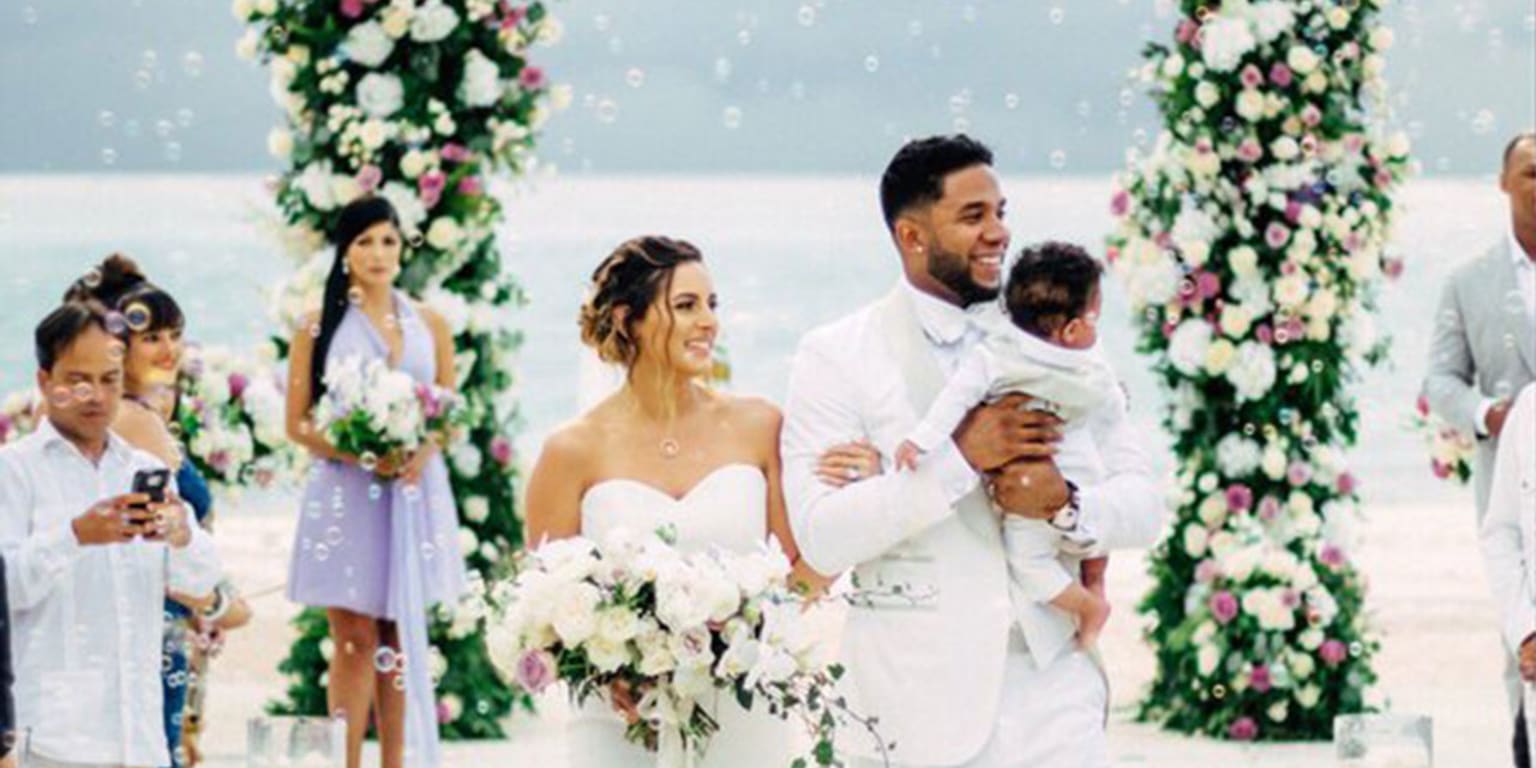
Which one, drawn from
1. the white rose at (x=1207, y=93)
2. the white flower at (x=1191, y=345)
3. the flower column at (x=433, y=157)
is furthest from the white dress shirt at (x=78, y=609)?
the white rose at (x=1207, y=93)

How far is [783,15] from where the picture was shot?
37688 millimetres

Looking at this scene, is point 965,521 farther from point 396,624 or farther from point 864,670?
point 396,624

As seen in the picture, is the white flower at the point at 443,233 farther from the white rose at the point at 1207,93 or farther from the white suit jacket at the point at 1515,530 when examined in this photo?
the white suit jacket at the point at 1515,530

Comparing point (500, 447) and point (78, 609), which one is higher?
→ point (500, 447)

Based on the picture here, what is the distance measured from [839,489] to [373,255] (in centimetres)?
391

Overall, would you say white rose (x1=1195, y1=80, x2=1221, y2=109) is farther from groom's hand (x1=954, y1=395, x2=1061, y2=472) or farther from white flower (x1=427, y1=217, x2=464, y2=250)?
groom's hand (x1=954, y1=395, x2=1061, y2=472)

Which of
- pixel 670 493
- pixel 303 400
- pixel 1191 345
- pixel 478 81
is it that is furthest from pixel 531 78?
pixel 670 493

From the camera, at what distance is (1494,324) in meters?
7.12

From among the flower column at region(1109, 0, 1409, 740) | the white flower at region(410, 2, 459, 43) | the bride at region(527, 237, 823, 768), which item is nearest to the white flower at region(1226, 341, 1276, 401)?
the flower column at region(1109, 0, 1409, 740)

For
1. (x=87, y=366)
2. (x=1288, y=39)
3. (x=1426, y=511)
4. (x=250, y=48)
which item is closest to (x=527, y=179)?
(x=250, y=48)

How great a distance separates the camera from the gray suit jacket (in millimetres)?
7059

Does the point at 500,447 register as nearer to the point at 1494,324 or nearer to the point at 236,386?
the point at 236,386

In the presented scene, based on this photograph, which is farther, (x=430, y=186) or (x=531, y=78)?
(x=531, y=78)

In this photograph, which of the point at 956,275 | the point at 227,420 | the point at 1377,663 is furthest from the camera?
the point at 1377,663
